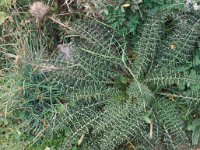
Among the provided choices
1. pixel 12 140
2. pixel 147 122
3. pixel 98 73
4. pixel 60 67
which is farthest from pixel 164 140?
pixel 12 140

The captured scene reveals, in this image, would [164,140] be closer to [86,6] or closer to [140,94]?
[140,94]

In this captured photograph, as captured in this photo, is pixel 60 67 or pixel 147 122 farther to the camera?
pixel 60 67

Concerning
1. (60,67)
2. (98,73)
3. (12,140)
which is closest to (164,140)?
(98,73)

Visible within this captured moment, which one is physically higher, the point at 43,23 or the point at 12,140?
the point at 43,23

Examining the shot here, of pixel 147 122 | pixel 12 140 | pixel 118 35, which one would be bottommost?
pixel 12 140

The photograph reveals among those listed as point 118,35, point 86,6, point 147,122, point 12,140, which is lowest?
point 12,140

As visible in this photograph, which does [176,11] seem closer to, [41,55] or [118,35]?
[118,35]
